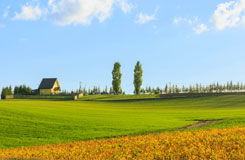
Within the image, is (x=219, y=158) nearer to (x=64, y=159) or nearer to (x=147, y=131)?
(x=64, y=159)

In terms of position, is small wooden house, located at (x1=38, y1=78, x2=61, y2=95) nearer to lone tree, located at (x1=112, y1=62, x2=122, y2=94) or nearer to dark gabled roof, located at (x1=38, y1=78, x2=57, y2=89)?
dark gabled roof, located at (x1=38, y1=78, x2=57, y2=89)

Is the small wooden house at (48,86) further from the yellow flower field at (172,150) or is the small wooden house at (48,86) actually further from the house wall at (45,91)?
the yellow flower field at (172,150)

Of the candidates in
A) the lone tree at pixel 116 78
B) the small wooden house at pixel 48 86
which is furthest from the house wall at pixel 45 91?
the lone tree at pixel 116 78

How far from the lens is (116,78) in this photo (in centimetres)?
11738

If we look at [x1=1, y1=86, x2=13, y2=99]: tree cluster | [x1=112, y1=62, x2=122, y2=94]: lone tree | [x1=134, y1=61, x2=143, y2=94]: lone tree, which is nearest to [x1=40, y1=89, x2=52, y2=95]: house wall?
[x1=1, y1=86, x2=13, y2=99]: tree cluster

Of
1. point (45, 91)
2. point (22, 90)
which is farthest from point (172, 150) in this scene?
point (22, 90)

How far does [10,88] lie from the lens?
436ft

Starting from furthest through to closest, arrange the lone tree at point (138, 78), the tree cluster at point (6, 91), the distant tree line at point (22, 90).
→ 1. the distant tree line at point (22, 90)
2. the tree cluster at point (6, 91)
3. the lone tree at point (138, 78)

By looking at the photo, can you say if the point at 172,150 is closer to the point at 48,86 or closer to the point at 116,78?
the point at 116,78

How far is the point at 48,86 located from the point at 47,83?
7.87 ft

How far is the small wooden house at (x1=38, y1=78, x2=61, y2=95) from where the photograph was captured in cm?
13050

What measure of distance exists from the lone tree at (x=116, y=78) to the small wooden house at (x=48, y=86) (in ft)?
116

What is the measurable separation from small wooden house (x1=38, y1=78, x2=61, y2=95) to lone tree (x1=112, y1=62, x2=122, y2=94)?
35.5 meters

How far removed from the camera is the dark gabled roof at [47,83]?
131 m
